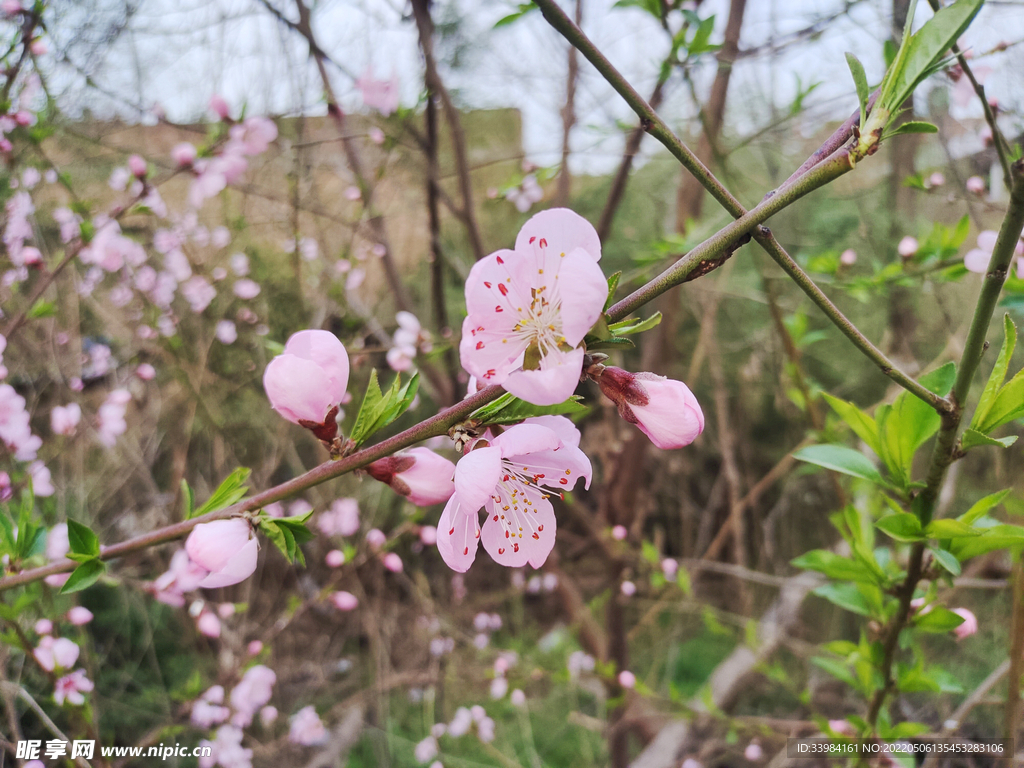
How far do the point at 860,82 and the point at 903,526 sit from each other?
0.41m

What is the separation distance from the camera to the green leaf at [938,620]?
637mm

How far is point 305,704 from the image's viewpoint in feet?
9.22

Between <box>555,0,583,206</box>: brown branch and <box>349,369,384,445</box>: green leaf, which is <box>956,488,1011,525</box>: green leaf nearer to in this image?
<box>349,369,384,445</box>: green leaf

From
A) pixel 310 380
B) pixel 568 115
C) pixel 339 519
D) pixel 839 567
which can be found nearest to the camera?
pixel 310 380

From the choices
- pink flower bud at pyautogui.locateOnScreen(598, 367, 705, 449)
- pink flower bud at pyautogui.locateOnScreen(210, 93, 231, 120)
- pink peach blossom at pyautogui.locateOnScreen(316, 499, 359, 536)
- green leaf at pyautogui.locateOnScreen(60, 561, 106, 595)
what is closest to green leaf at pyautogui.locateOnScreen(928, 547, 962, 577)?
pink flower bud at pyautogui.locateOnScreen(598, 367, 705, 449)

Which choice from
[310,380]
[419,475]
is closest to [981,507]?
[419,475]

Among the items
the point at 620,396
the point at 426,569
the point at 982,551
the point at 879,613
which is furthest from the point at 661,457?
the point at 620,396

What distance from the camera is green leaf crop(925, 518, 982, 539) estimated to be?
497 mm

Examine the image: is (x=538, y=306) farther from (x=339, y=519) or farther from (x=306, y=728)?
(x=306, y=728)

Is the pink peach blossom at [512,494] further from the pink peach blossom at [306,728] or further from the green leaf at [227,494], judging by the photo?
the pink peach blossom at [306,728]

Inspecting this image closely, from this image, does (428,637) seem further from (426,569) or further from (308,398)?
(308,398)

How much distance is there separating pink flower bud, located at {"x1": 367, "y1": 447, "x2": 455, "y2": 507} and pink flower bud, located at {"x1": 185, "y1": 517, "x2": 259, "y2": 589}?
0.13m

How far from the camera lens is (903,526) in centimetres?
54

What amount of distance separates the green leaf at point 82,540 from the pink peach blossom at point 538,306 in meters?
0.42
